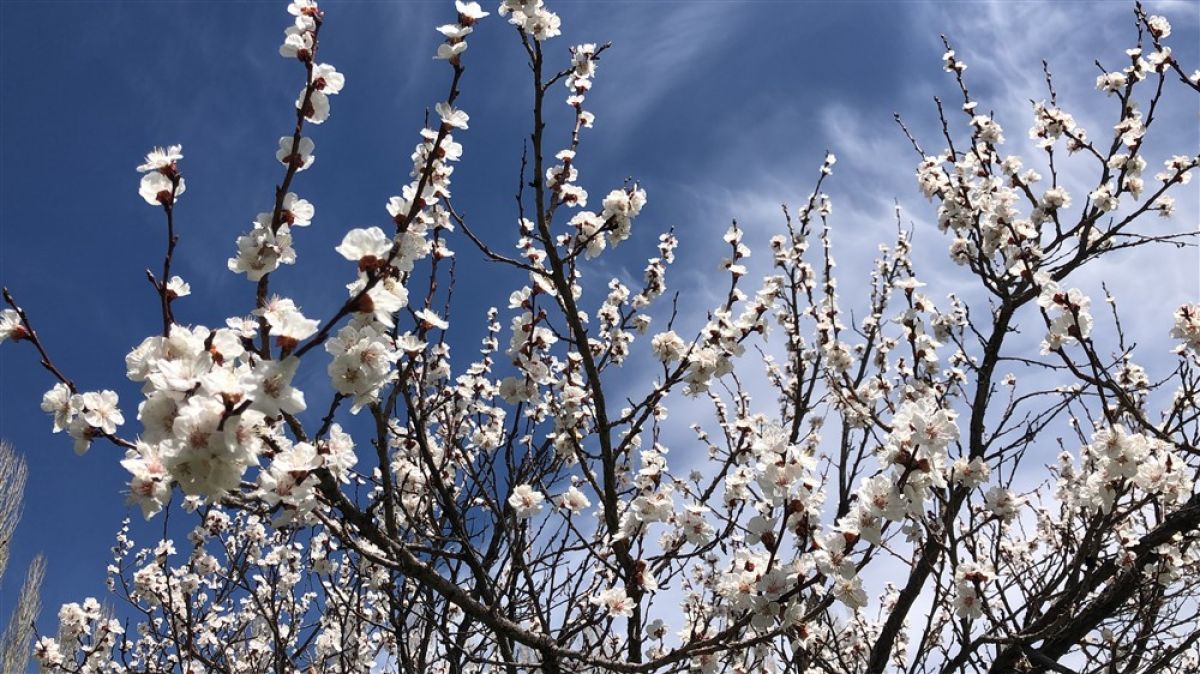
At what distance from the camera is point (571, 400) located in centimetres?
402

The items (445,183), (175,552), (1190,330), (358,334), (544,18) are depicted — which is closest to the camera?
(358,334)

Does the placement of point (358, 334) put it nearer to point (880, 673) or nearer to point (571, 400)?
point (571, 400)

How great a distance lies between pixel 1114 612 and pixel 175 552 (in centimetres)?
753

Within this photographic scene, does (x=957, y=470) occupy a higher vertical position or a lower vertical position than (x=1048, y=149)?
lower

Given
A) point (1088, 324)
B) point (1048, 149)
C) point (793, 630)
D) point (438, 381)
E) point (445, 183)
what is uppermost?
point (1048, 149)

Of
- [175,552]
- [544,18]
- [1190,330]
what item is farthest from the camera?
[175,552]

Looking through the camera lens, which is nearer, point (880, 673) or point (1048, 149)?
point (880, 673)

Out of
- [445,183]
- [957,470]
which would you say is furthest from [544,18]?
[957,470]

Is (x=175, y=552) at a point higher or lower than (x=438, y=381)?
higher

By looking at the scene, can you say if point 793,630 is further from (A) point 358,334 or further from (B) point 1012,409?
(B) point 1012,409

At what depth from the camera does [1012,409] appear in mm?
4484

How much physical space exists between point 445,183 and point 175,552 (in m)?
6.16

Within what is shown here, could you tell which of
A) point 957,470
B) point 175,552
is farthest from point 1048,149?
point 175,552

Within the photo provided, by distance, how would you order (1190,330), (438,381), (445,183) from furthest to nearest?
1. (438,381)
2. (1190,330)
3. (445,183)
